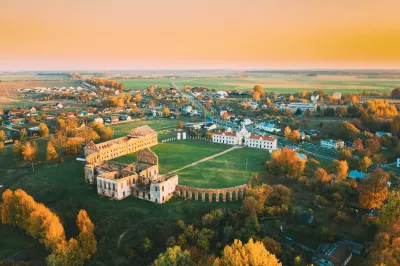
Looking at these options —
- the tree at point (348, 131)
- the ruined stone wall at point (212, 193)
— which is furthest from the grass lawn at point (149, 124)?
the tree at point (348, 131)

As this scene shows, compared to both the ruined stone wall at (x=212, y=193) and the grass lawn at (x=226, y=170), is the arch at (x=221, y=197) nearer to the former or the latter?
the ruined stone wall at (x=212, y=193)

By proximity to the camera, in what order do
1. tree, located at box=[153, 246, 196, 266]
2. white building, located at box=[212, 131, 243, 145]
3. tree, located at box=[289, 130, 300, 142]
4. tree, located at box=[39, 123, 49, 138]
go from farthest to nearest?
tree, located at box=[39, 123, 49, 138] → tree, located at box=[289, 130, 300, 142] → white building, located at box=[212, 131, 243, 145] → tree, located at box=[153, 246, 196, 266]

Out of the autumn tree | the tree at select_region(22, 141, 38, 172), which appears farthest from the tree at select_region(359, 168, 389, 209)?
the tree at select_region(22, 141, 38, 172)

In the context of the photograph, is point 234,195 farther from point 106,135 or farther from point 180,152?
point 106,135

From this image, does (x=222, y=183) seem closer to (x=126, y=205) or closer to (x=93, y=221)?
(x=126, y=205)

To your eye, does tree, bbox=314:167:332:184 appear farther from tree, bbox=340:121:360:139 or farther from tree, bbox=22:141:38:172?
tree, bbox=22:141:38:172

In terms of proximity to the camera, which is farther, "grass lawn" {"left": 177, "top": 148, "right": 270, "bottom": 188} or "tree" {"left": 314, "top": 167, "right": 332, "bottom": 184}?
"grass lawn" {"left": 177, "top": 148, "right": 270, "bottom": 188}

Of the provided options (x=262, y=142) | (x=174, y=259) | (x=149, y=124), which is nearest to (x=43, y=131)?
(x=149, y=124)
